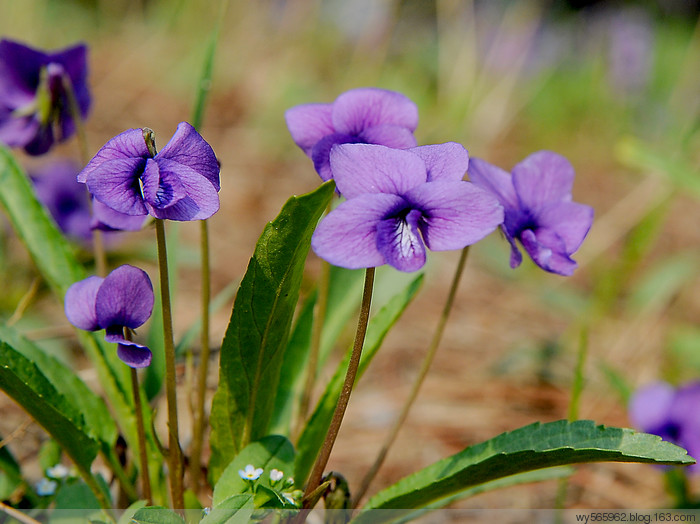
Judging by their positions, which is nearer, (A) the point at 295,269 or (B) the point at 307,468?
(A) the point at 295,269

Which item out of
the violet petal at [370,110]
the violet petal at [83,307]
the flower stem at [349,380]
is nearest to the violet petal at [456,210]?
the flower stem at [349,380]

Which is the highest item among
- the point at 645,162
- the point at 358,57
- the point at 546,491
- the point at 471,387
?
the point at 358,57

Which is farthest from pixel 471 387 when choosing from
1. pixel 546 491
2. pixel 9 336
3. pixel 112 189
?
pixel 112 189

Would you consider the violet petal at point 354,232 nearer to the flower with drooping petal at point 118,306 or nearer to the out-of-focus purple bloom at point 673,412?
the flower with drooping petal at point 118,306

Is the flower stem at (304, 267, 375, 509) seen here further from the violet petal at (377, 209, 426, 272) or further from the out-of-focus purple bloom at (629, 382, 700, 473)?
the out-of-focus purple bloom at (629, 382, 700, 473)

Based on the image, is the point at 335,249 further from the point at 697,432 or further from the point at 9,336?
the point at 697,432
